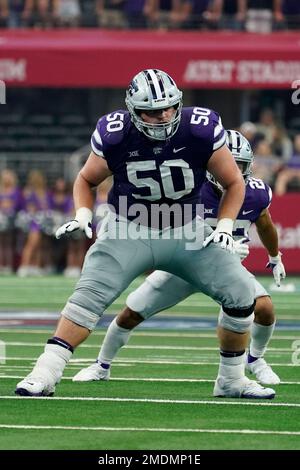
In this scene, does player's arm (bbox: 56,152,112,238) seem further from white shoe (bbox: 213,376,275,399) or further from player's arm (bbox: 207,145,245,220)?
white shoe (bbox: 213,376,275,399)

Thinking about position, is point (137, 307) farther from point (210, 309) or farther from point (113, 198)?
point (210, 309)

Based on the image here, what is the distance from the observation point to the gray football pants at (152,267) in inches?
290

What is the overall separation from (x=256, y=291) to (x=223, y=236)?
4.69 feet

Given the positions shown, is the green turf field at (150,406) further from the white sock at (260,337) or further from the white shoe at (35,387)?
the white sock at (260,337)

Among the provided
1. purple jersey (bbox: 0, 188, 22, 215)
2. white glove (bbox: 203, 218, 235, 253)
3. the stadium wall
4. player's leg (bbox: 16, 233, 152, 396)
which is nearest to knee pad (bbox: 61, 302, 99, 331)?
player's leg (bbox: 16, 233, 152, 396)

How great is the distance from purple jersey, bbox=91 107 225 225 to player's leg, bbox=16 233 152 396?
32cm

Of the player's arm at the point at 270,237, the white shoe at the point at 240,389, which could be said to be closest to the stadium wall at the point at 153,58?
the player's arm at the point at 270,237

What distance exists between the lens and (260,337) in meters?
8.82

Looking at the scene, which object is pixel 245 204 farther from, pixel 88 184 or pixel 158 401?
pixel 158 401

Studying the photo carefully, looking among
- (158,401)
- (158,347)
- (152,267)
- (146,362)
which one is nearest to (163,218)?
(152,267)

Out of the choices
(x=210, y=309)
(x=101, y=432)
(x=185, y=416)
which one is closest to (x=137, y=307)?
(x=185, y=416)

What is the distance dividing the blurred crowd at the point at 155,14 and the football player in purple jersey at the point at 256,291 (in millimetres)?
13593

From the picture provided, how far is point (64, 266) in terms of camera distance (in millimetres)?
20250

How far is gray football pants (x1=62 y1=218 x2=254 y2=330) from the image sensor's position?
24.2 feet
